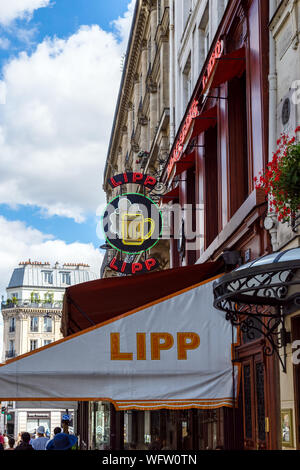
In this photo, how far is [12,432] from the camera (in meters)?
99.0

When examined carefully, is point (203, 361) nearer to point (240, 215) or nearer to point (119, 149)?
point (240, 215)

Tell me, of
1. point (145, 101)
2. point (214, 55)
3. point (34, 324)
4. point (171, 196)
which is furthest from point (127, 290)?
point (34, 324)

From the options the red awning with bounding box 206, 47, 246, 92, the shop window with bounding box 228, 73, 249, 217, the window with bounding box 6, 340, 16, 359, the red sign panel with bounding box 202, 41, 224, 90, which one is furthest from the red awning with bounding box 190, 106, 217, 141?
the window with bounding box 6, 340, 16, 359

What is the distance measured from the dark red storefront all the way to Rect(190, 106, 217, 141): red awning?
22mm

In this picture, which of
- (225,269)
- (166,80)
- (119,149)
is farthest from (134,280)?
(119,149)

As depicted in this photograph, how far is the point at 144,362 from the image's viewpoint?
33.3ft

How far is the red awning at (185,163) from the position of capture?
57.5ft

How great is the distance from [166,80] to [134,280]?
1735cm

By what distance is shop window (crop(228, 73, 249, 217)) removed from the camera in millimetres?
13016

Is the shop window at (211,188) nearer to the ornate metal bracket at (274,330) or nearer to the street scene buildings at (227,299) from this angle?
the street scene buildings at (227,299)

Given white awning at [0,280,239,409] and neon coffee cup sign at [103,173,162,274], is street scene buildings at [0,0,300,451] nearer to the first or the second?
white awning at [0,280,239,409]

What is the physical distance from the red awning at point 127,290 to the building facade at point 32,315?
3014 inches

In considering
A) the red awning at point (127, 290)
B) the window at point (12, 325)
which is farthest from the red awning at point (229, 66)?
the window at point (12, 325)
